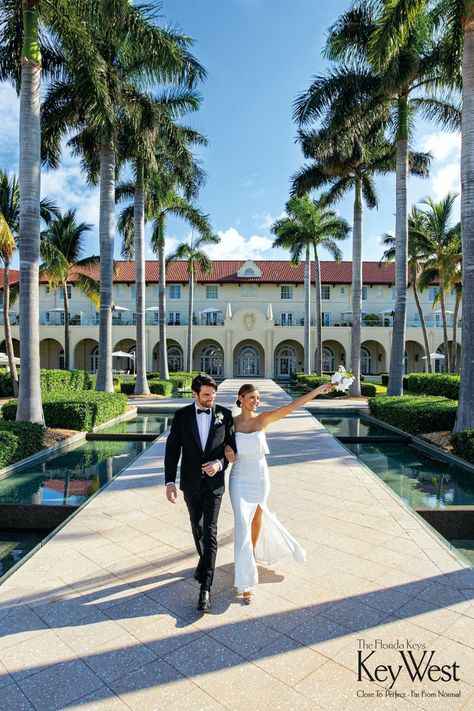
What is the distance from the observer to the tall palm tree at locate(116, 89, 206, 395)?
16641 millimetres

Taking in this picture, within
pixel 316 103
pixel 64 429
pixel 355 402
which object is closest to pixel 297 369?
pixel 355 402

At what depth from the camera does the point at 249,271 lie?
141 ft

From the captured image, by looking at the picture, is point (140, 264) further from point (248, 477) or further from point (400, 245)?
point (248, 477)

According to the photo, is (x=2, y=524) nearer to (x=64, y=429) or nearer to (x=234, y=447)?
(x=234, y=447)

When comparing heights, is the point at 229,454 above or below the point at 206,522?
above

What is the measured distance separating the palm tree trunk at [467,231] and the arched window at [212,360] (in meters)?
34.5

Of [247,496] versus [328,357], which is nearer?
[247,496]

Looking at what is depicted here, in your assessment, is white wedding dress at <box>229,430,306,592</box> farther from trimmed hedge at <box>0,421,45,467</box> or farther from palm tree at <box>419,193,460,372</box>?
palm tree at <box>419,193,460,372</box>

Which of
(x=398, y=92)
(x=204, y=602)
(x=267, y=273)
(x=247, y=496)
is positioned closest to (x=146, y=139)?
(x=398, y=92)

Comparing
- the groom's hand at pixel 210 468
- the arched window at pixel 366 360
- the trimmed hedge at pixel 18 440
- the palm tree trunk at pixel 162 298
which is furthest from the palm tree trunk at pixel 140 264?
the arched window at pixel 366 360

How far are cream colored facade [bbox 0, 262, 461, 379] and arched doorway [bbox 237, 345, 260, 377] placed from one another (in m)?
0.10

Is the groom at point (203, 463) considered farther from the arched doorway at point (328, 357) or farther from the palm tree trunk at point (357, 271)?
the arched doorway at point (328, 357)

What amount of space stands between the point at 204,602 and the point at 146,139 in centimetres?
1720

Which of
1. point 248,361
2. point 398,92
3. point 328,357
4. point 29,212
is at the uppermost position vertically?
point 398,92
